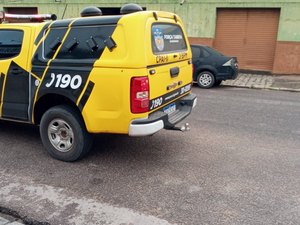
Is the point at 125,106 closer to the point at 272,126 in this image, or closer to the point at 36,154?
the point at 36,154

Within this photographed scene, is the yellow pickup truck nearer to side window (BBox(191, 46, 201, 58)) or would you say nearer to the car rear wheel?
the car rear wheel

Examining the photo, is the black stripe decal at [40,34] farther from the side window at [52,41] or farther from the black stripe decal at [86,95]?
the black stripe decal at [86,95]

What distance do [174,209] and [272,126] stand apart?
12.4 feet

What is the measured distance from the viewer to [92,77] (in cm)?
385

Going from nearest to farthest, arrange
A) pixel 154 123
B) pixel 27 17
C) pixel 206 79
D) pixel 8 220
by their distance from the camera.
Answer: pixel 8 220 < pixel 154 123 < pixel 27 17 < pixel 206 79

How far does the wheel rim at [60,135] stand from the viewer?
4.32 m

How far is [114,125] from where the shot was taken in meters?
3.86

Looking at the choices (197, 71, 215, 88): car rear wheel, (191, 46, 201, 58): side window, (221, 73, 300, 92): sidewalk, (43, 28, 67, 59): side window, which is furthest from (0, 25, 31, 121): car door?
(221, 73, 300, 92): sidewalk

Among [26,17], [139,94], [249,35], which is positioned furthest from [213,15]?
[139,94]

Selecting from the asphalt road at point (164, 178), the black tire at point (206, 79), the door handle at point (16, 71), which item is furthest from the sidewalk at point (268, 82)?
the door handle at point (16, 71)

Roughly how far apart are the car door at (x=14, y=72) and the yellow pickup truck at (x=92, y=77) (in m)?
0.01

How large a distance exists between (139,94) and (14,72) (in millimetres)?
2086

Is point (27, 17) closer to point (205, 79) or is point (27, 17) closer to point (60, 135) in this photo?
point (60, 135)

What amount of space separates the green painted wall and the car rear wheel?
15.8ft
